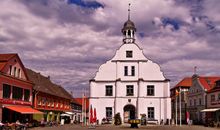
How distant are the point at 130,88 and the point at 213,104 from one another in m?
16.0

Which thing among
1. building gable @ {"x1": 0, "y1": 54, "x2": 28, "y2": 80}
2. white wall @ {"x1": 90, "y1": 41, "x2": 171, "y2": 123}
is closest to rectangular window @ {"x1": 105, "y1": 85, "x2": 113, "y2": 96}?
white wall @ {"x1": 90, "y1": 41, "x2": 171, "y2": 123}

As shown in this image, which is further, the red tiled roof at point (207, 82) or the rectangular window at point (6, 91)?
the red tiled roof at point (207, 82)

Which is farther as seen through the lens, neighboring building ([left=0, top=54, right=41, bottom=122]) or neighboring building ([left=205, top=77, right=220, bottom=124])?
neighboring building ([left=205, top=77, right=220, bottom=124])

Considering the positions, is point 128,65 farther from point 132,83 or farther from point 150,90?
point 150,90

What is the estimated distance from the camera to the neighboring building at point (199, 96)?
73875 mm

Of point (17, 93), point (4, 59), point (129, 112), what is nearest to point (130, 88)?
point (129, 112)

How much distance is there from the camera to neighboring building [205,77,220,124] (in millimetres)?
65562

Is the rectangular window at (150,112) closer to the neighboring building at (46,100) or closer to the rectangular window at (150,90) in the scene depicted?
the rectangular window at (150,90)

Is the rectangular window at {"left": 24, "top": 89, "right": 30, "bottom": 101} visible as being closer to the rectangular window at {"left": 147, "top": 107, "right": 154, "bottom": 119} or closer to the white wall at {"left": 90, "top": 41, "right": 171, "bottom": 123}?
the white wall at {"left": 90, "top": 41, "right": 171, "bottom": 123}

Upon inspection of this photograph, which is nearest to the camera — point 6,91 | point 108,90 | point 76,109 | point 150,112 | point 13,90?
point 6,91

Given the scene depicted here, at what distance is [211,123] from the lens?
196 ft

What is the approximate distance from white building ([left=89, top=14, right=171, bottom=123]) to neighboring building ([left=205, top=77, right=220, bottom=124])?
8554 millimetres

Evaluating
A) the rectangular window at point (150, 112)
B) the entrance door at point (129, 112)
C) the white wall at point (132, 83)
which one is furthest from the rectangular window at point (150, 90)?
the entrance door at point (129, 112)

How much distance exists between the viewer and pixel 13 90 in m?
47.3
